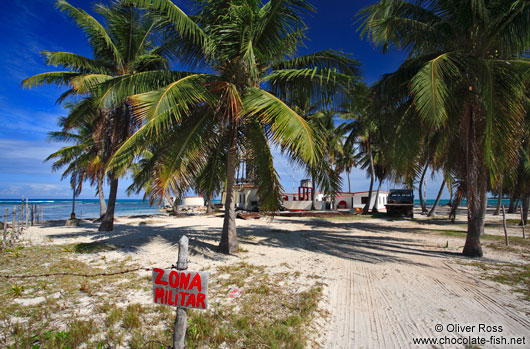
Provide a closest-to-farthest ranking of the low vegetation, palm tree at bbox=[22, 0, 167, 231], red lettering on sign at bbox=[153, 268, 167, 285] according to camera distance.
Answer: red lettering on sign at bbox=[153, 268, 167, 285], the low vegetation, palm tree at bbox=[22, 0, 167, 231]

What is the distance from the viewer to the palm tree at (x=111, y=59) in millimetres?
9812

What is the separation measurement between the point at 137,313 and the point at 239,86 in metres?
6.04

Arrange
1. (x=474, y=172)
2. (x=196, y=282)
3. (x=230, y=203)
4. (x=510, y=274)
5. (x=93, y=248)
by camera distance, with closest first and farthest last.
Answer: (x=196, y=282) → (x=510, y=274) → (x=474, y=172) → (x=230, y=203) → (x=93, y=248)

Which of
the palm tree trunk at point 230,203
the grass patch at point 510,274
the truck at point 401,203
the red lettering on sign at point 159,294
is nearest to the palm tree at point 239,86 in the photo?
the palm tree trunk at point 230,203

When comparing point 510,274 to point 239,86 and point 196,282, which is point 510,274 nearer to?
point 196,282

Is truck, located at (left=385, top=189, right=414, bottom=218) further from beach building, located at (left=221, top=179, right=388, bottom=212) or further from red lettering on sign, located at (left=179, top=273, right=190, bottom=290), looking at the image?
red lettering on sign, located at (left=179, top=273, right=190, bottom=290)

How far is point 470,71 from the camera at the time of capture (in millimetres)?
7156

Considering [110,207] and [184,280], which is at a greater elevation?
[184,280]

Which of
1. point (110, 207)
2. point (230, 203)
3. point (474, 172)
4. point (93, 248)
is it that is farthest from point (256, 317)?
point (110, 207)

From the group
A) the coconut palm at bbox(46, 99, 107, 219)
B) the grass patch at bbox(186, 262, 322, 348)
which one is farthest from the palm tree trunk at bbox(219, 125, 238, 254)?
the coconut palm at bbox(46, 99, 107, 219)

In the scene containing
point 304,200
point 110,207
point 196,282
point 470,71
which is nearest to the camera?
point 196,282

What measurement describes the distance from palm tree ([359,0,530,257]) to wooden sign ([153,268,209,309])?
247 inches

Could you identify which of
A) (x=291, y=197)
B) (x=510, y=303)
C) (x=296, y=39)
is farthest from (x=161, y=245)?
(x=291, y=197)

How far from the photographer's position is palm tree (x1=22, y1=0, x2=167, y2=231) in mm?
9812
